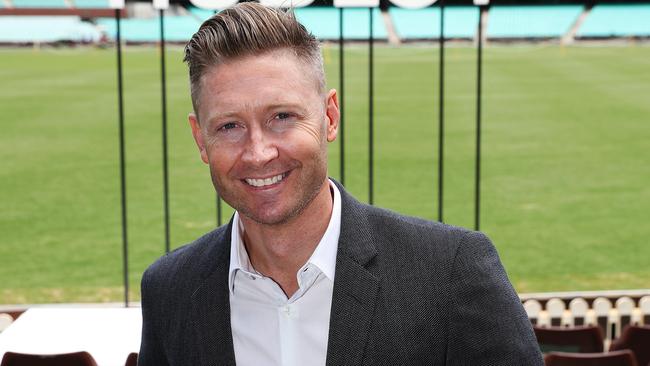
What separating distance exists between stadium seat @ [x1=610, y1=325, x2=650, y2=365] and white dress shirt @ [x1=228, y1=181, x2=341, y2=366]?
→ 3125 millimetres

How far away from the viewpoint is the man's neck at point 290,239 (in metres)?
1.27

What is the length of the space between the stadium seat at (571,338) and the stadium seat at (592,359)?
0.51 metres

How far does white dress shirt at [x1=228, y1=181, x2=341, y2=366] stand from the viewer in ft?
4.16

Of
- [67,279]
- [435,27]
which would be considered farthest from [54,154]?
[435,27]

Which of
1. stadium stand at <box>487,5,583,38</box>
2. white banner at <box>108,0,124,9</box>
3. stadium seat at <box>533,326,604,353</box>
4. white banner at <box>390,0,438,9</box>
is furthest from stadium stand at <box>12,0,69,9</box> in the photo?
stadium seat at <box>533,326,604,353</box>

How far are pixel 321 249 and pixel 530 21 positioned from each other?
42115 mm

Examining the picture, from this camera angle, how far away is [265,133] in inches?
47.1

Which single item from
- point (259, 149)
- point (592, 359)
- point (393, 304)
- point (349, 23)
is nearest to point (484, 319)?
point (393, 304)

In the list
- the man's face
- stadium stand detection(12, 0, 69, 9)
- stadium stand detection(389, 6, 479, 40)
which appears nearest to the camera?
the man's face

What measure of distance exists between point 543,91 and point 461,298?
78.5ft

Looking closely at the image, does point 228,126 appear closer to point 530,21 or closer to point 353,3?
point 353,3

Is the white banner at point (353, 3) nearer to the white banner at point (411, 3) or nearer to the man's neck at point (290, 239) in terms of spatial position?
the white banner at point (411, 3)

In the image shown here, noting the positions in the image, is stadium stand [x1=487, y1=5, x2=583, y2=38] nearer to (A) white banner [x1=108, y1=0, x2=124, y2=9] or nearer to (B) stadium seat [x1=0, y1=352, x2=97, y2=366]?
(A) white banner [x1=108, y1=0, x2=124, y2=9]

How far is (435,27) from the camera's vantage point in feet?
142
